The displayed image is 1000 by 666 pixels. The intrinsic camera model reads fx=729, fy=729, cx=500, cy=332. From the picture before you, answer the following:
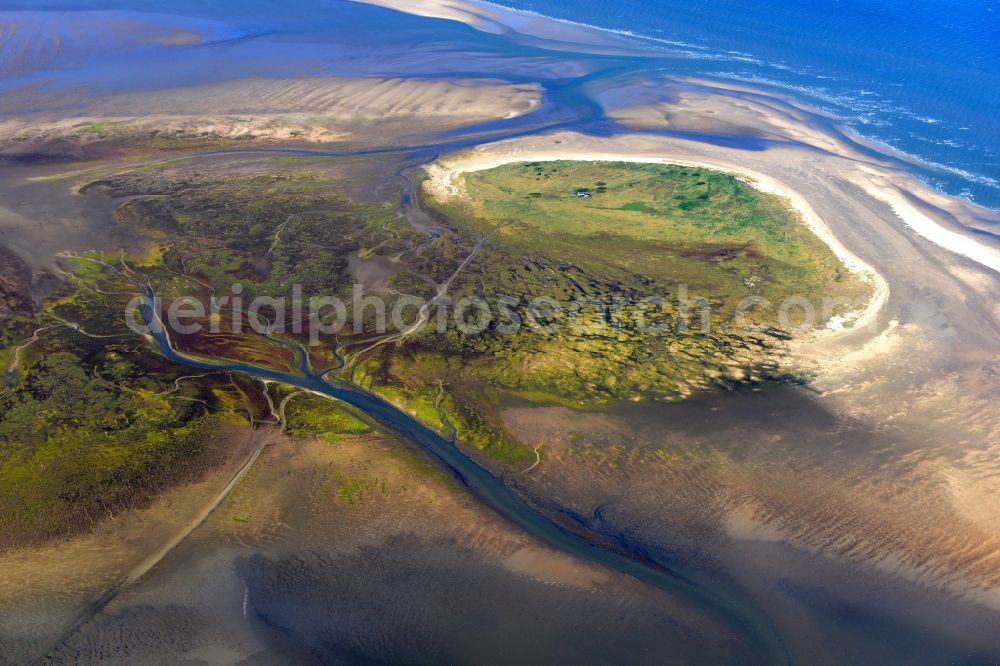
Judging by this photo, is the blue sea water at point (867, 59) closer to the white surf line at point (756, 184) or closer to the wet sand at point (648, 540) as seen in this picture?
the white surf line at point (756, 184)

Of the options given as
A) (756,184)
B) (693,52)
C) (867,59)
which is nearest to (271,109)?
(756,184)

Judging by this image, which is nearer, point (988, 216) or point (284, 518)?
point (284, 518)

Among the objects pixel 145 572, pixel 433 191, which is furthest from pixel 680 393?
pixel 433 191

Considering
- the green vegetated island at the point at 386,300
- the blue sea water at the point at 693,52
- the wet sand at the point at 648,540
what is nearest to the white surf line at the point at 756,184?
the green vegetated island at the point at 386,300

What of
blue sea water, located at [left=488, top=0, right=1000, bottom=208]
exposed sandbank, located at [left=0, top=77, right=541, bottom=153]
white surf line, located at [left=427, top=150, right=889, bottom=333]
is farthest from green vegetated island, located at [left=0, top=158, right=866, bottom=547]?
blue sea water, located at [left=488, top=0, right=1000, bottom=208]

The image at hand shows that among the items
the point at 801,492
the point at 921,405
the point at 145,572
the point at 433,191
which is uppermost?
the point at 433,191

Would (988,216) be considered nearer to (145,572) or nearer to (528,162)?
(528,162)
